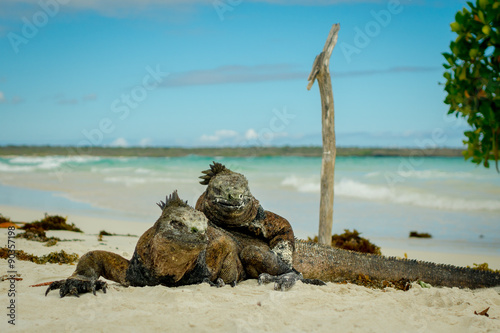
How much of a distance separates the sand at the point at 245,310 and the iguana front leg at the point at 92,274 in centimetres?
10

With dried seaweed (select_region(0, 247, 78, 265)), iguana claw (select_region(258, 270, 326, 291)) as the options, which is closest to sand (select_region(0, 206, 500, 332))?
iguana claw (select_region(258, 270, 326, 291))

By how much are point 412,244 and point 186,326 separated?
7773mm

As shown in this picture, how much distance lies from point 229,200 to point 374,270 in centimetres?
228

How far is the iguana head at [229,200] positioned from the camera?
5.15 m

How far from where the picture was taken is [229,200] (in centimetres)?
514

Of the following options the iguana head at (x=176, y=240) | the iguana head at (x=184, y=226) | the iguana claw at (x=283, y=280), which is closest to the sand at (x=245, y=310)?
the iguana claw at (x=283, y=280)

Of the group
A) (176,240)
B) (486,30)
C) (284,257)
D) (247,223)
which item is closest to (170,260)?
(176,240)

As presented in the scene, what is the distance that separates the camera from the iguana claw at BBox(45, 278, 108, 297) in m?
4.27

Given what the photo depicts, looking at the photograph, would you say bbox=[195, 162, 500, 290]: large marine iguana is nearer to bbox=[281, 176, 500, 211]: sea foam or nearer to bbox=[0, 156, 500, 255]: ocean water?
bbox=[0, 156, 500, 255]: ocean water

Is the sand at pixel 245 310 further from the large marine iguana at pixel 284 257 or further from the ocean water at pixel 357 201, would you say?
the ocean water at pixel 357 201

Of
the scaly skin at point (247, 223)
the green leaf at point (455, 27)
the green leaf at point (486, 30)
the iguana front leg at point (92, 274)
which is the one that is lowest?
the iguana front leg at point (92, 274)

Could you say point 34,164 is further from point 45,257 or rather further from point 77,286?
point 77,286

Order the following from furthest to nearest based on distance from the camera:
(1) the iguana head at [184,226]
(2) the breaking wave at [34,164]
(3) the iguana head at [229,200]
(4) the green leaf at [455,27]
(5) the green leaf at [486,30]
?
(2) the breaking wave at [34,164] → (3) the iguana head at [229,200] → (1) the iguana head at [184,226] → (4) the green leaf at [455,27] → (5) the green leaf at [486,30]

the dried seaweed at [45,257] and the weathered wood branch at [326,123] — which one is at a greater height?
the weathered wood branch at [326,123]
